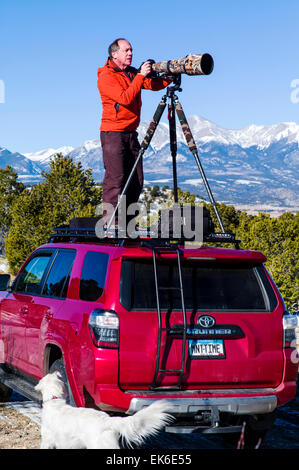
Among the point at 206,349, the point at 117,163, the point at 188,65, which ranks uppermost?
the point at 188,65

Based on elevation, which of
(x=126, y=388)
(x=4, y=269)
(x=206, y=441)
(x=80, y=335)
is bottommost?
(x=4, y=269)

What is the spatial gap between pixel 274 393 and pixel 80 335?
5.28ft

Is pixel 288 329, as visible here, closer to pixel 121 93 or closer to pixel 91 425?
pixel 91 425

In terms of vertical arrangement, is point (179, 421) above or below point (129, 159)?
below

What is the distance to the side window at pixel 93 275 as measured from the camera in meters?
4.87

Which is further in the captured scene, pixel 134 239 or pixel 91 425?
pixel 134 239

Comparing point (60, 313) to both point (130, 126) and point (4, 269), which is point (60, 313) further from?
point (4, 269)

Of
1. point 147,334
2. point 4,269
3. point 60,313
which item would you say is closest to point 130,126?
point 60,313

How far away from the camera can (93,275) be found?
199 inches

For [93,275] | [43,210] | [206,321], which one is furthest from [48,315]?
[43,210]

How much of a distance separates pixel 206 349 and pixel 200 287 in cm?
52

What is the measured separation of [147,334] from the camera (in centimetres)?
457

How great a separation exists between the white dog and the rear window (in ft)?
2.90

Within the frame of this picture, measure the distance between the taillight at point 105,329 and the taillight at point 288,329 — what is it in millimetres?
1430
